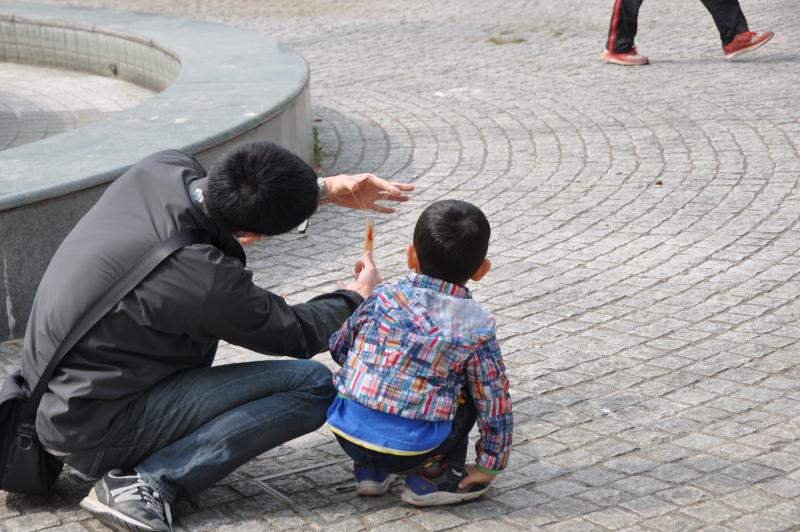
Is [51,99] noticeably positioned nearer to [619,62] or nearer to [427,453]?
[619,62]

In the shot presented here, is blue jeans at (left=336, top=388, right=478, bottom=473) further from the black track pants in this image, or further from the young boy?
the black track pants

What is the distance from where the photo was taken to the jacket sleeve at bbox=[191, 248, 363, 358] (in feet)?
10.2

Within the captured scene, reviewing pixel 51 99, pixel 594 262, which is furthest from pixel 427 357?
pixel 51 99

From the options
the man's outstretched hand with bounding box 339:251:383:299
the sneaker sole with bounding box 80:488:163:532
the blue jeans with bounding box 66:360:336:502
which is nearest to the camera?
the sneaker sole with bounding box 80:488:163:532

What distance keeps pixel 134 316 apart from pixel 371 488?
90 cm

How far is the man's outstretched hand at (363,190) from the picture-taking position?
376cm

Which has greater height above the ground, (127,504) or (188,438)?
(188,438)

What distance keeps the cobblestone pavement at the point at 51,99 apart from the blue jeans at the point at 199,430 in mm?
4853

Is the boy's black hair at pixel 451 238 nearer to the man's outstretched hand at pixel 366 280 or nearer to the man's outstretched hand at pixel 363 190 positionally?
the man's outstretched hand at pixel 366 280

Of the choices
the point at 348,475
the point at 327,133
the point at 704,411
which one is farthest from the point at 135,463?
the point at 327,133

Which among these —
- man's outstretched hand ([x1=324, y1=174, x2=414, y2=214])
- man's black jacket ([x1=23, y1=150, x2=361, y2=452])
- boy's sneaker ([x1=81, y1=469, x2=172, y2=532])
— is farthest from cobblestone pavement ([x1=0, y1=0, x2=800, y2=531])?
man's outstretched hand ([x1=324, y1=174, x2=414, y2=214])

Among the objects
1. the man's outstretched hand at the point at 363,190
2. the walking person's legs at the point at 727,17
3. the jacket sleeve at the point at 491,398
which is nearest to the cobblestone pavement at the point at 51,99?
the man's outstretched hand at the point at 363,190

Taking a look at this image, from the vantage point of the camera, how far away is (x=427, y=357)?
3223 mm

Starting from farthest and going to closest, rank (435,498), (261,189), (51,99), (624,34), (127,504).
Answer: (624,34) → (51,99) → (435,498) → (127,504) → (261,189)
